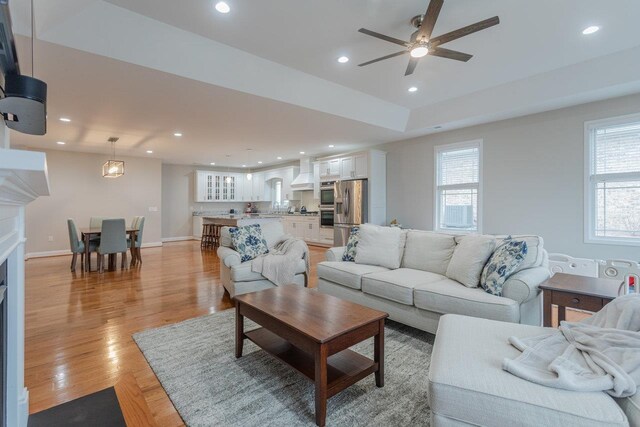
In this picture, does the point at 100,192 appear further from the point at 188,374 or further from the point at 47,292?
the point at 188,374

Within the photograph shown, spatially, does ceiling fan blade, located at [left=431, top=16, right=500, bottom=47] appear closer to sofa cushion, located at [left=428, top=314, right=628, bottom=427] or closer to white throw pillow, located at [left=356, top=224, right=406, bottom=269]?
white throw pillow, located at [left=356, top=224, right=406, bottom=269]

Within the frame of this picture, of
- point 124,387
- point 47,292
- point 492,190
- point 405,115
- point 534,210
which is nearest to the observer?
point 124,387

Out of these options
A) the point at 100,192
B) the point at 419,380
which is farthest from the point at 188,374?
the point at 100,192

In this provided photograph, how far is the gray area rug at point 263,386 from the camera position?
1.69m

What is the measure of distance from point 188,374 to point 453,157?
5342mm

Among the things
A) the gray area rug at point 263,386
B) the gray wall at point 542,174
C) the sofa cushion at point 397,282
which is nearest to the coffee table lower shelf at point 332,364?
the gray area rug at point 263,386

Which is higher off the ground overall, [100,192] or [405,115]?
[405,115]

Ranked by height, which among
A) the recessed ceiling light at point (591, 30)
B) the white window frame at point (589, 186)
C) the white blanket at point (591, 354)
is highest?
the recessed ceiling light at point (591, 30)

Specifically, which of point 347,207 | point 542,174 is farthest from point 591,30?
point 347,207

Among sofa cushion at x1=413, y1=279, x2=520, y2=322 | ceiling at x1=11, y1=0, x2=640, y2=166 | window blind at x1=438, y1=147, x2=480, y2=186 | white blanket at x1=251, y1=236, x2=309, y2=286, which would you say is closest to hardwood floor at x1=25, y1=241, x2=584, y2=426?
white blanket at x1=251, y1=236, x2=309, y2=286

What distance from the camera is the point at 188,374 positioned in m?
2.12

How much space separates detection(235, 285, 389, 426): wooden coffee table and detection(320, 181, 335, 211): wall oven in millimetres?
5294

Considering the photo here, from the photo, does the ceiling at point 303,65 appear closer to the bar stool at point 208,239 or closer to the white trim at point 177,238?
the bar stool at point 208,239

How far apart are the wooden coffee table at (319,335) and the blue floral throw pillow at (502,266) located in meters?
1.03
